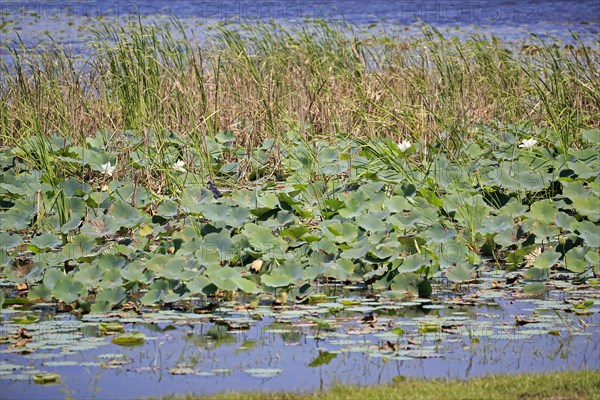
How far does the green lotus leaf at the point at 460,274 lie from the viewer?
4965 mm

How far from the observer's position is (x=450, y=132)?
24.6 ft

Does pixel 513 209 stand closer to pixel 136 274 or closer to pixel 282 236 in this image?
pixel 282 236

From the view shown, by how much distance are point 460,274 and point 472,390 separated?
1385mm

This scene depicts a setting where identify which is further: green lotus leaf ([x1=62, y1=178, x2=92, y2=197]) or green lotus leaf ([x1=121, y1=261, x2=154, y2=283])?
green lotus leaf ([x1=62, y1=178, x2=92, y2=197])

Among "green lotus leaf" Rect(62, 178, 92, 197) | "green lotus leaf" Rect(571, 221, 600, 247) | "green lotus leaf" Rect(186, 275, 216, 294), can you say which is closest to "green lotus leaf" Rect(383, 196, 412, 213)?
"green lotus leaf" Rect(571, 221, 600, 247)

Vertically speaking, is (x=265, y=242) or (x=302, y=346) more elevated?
(x=265, y=242)

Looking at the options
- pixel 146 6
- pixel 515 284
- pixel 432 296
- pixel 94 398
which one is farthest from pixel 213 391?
pixel 146 6

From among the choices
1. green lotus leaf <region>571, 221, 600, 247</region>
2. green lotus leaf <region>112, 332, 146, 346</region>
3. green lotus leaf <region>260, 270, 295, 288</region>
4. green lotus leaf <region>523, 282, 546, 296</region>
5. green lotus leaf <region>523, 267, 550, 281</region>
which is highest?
green lotus leaf <region>571, 221, 600, 247</region>

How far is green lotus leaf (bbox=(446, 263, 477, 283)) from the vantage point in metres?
4.96

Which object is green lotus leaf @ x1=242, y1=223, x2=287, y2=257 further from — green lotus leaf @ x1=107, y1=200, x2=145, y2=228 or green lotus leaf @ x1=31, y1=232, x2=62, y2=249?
green lotus leaf @ x1=31, y1=232, x2=62, y2=249

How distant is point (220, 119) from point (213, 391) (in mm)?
5174

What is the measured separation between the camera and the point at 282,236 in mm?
5703

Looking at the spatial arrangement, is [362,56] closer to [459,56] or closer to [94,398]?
[459,56]

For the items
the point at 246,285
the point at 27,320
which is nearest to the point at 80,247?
the point at 27,320
